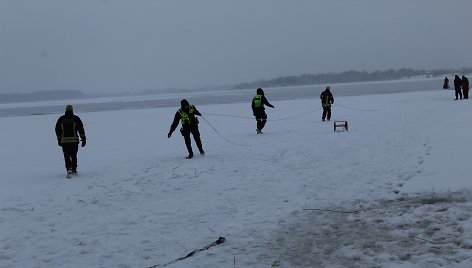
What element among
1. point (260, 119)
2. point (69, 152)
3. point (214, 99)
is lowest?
point (214, 99)

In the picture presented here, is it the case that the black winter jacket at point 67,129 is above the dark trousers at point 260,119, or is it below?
above

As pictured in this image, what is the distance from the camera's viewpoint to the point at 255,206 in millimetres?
8062

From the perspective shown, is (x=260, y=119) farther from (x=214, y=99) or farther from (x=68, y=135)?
(x=214, y=99)

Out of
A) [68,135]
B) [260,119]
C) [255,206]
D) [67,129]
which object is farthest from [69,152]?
[260,119]

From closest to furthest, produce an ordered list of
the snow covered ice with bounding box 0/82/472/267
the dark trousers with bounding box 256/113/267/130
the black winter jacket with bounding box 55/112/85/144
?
1. the snow covered ice with bounding box 0/82/472/267
2. the black winter jacket with bounding box 55/112/85/144
3. the dark trousers with bounding box 256/113/267/130

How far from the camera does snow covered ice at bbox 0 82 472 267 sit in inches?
229

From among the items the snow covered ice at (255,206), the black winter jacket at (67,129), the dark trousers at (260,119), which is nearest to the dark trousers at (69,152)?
the black winter jacket at (67,129)

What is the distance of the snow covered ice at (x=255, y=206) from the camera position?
229 inches

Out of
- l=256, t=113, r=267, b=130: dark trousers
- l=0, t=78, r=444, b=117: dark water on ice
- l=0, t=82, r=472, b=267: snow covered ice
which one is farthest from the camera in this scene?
l=0, t=78, r=444, b=117: dark water on ice

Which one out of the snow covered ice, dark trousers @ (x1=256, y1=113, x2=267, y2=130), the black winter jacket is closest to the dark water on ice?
dark trousers @ (x1=256, y1=113, x2=267, y2=130)

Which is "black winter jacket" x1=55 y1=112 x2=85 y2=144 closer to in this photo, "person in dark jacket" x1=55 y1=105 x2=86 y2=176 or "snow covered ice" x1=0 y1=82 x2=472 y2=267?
"person in dark jacket" x1=55 y1=105 x2=86 y2=176

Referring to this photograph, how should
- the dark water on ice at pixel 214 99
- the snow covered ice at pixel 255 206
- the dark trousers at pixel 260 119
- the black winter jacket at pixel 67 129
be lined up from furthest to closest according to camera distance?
the dark water on ice at pixel 214 99
the dark trousers at pixel 260 119
the black winter jacket at pixel 67 129
the snow covered ice at pixel 255 206

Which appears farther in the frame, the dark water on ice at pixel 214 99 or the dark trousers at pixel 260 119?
the dark water on ice at pixel 214 99

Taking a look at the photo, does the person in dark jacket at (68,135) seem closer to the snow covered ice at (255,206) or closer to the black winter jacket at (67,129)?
the black winter jacket at (67,129)
